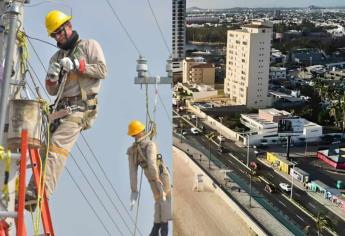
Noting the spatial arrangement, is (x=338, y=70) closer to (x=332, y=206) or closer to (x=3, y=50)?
(x=332, y=206)

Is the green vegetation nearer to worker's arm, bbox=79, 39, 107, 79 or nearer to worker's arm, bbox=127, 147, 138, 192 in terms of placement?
worker's arm, bbox=127, 147, 138, 192

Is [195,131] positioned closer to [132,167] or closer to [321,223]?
[321,223]

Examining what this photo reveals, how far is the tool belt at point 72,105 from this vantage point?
1.74 metres

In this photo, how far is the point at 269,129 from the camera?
1323 cm

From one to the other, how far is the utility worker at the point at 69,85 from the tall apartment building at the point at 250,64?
44.6 ft

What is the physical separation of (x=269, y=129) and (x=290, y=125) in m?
0.54

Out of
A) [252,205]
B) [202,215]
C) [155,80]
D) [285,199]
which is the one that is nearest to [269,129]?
[285,199]

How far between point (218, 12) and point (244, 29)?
1464 millimetres

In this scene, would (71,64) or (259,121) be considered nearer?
(71,64)

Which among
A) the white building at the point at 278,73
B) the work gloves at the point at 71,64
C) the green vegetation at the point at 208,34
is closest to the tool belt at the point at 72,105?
the work gloves at the point at 71,64

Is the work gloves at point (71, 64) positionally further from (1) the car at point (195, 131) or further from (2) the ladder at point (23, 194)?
(1) the car at point (195, 131)

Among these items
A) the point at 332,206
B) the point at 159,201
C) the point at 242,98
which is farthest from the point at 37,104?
the point at 242,98

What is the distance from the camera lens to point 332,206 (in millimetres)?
9234

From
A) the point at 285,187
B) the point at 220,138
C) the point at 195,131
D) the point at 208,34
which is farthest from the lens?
the point at 208,34
